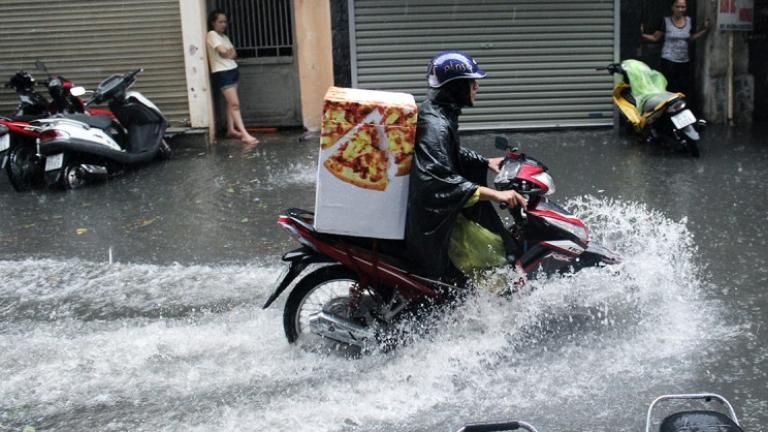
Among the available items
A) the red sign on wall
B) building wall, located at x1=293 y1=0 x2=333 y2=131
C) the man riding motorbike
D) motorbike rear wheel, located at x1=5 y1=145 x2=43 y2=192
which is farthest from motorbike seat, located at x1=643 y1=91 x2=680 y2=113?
motorbike rear wheel, located at x1=5 y1=145 x2=43 y2=192

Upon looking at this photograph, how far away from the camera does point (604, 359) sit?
16.4 ft

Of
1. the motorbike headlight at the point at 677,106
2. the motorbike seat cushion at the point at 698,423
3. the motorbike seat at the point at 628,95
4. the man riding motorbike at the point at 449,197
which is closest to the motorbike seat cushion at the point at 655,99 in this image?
the motorbike headlight at the point at 677,106

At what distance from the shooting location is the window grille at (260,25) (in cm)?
1245

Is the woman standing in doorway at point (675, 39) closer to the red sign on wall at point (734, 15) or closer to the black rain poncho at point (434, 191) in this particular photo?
the red sign on wall at point (734, 15)

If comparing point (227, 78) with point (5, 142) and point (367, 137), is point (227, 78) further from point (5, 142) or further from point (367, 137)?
point (367, 137)

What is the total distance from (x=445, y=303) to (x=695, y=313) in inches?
66.2

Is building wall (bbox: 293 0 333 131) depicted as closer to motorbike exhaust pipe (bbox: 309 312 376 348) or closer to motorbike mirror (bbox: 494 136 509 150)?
motorbike mirror (bbox: 494 136 509 150)

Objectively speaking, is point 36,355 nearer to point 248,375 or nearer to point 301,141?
point 248,375

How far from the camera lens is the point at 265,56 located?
12.6m

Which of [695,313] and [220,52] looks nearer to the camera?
[695,313]

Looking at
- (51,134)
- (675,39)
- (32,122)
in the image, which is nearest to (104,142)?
(51,134)

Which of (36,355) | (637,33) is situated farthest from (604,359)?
(637,33)

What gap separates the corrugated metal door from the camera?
11.9m

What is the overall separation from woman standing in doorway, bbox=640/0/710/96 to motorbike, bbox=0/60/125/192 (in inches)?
286
